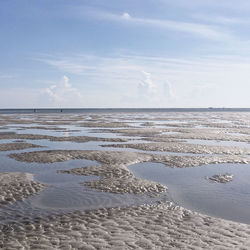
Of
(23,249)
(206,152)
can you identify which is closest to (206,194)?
(23,249)

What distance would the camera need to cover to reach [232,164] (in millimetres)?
20828

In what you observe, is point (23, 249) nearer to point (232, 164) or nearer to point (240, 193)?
point (240, 193)

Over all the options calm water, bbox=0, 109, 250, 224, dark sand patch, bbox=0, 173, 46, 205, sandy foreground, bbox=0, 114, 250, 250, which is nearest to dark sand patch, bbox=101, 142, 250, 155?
calm water, bbox=0, 109, 250, 224

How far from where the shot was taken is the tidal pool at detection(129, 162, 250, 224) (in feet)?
38.6

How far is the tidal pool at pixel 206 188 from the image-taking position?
38.6ft

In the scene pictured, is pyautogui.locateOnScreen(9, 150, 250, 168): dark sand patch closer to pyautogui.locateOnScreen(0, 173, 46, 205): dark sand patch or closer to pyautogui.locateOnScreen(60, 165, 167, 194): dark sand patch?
pyautogui.locateOnScreen(60, 165, 167, 194): dark sand patch

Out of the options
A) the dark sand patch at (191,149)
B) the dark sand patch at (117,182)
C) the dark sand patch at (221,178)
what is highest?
the dark sand patch at (191,149)

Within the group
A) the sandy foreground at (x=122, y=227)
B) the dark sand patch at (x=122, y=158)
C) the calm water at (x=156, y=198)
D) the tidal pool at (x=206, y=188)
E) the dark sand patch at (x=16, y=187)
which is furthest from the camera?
the dark sand patch at (x=122, y=158)

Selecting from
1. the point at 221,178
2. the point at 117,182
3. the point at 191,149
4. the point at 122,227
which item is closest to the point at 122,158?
the point at 117,182

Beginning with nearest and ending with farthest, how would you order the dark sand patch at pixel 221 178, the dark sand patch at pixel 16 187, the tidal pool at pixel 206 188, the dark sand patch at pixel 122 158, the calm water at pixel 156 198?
the calm water at pixel 156 198 < the tidal pool at pixel 206 188 < the dark sand patch at pixel 16 187 < the dark sand patch at pixel 221 178 < the dark sand patch at pixel 122 158

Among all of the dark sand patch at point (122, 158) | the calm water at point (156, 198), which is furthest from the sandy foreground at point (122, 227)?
the dark sand patch at point (122, 158)

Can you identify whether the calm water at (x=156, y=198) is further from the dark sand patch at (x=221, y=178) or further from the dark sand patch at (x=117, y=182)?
the dark sand patch at (x=117, y=182)

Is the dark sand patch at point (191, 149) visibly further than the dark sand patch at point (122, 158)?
Yes

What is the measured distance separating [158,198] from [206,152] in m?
14.1
